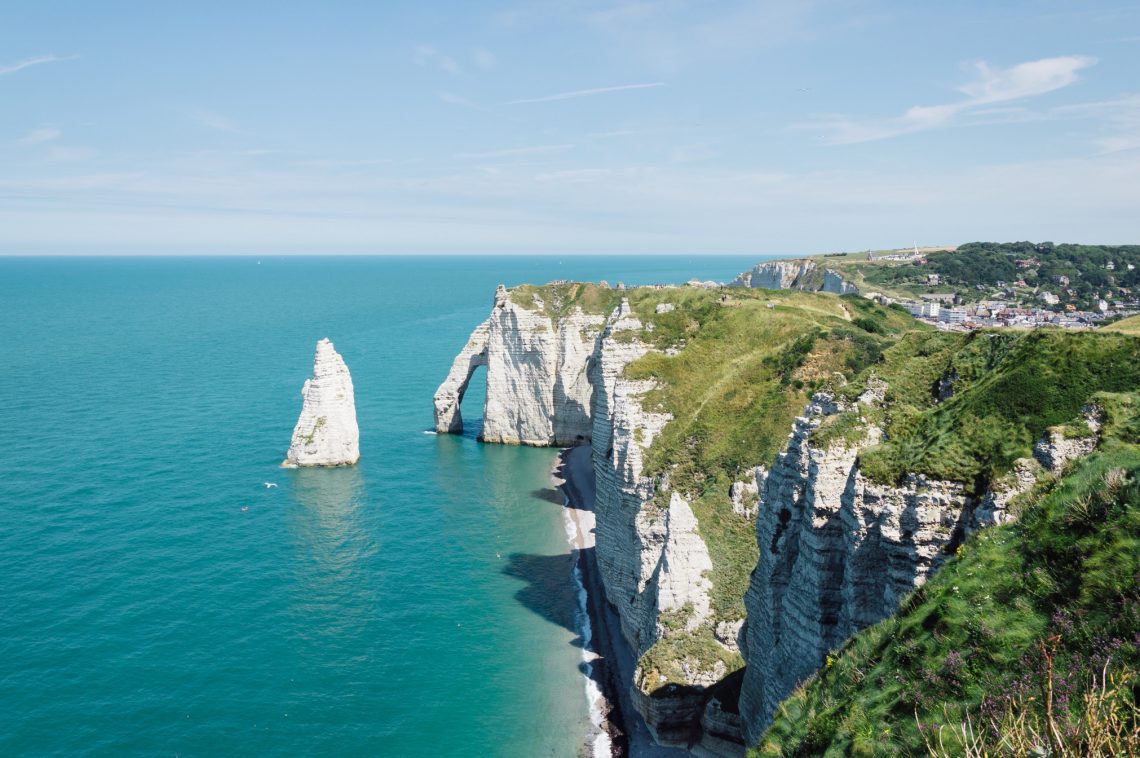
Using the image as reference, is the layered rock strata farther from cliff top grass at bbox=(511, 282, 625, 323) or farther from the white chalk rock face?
the white chalk rock face

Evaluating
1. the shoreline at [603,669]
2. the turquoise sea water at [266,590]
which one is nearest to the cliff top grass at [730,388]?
the shoreline at [603,669]

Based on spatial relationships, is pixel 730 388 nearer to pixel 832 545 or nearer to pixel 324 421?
pixel 832 545

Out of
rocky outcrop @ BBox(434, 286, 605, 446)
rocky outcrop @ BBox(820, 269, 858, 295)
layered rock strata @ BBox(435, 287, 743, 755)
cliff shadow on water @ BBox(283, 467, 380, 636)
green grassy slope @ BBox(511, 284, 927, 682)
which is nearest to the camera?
layered rock strata @ BBox(435, 287, 743, 755)

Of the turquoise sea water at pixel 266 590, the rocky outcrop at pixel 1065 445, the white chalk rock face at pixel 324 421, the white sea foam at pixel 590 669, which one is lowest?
the white sea foam at pixel 590 669

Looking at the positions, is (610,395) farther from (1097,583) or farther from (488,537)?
(1097,583)

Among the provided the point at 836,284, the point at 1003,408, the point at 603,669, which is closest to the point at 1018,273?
the point at 836,284

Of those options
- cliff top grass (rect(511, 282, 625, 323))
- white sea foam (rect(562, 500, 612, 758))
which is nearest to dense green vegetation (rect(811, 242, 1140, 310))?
cliff top grass (rect(511, 282, 625, 323))

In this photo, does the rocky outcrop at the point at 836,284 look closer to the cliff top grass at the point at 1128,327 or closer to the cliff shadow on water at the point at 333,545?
the cliff shadow on water at the point at 333,545

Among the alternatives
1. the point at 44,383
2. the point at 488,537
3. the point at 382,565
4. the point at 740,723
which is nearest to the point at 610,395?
the point at 488,537
